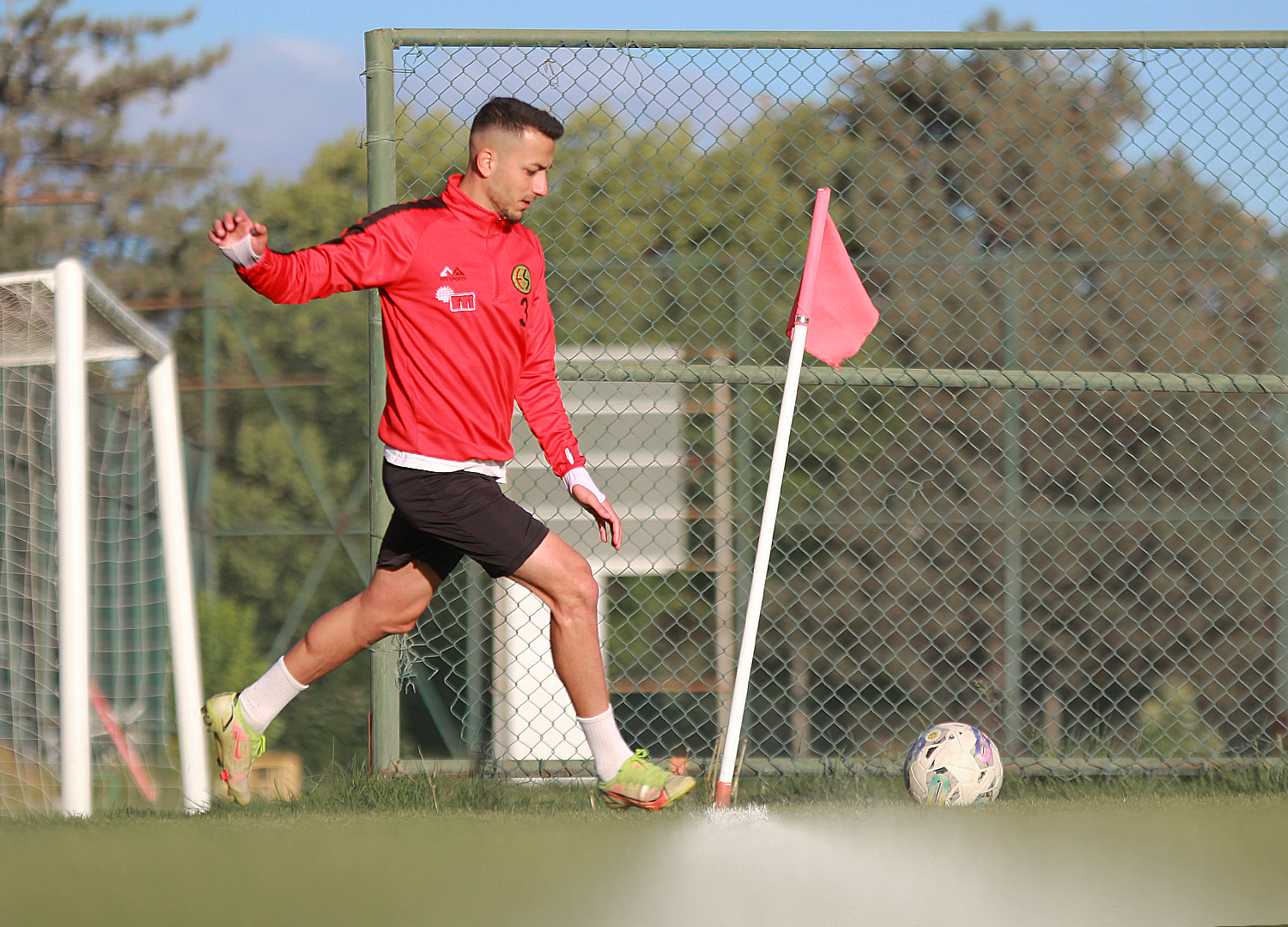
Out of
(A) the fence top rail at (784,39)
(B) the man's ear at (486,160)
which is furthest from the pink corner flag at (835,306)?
(B) the man's ear at (486,160)

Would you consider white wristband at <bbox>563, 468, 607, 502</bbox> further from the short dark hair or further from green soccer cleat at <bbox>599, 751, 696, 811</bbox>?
the short dark hair

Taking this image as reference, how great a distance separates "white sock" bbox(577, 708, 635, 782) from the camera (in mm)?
3031

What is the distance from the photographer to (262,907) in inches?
93.6

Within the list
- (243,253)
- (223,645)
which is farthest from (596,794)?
(223,645)

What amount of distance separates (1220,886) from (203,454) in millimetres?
7817

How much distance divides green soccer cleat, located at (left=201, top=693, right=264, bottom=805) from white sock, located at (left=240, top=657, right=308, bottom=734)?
17mm

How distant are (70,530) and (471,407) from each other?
4.08ft

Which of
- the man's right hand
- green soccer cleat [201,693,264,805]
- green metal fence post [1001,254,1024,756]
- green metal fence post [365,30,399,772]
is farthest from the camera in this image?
green metal fence post [1001,254,1024,756]

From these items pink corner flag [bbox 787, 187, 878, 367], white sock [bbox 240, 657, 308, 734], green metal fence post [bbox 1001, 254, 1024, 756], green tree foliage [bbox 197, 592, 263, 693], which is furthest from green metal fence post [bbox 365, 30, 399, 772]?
green tree foliage [bbox 197, 592, 263, 693]

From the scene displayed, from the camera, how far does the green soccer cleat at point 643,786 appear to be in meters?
2.98

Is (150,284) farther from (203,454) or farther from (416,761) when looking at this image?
(416,761)

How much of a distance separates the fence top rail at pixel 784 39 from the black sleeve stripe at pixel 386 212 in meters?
1.05

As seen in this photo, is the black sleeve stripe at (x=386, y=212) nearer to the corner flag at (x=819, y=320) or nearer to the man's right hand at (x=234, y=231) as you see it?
the man's right hand at (x=234, y=231)

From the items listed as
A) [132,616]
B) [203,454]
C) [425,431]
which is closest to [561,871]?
[425,431]
